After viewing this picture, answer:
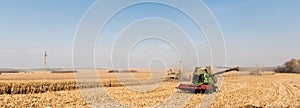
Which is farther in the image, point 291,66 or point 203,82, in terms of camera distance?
point 291,66

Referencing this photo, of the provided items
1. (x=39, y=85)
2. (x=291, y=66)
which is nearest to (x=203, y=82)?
(x=39, y=85)

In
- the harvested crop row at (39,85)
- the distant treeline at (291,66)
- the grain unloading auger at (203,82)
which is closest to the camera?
the grain unloading auger at (203,82)

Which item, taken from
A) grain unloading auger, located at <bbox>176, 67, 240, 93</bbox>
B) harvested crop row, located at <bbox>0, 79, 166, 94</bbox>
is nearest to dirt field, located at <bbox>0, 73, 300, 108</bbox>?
grain unloading auger, located at <bbox>176, 67, 240, 93</bbox>

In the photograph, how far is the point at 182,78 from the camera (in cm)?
3716

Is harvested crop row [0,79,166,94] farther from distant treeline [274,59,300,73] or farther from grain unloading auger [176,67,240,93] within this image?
distant treeline [274,59,300,73]

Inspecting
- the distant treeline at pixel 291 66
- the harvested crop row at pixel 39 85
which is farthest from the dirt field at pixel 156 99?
the distant treeline at pixel 291 66

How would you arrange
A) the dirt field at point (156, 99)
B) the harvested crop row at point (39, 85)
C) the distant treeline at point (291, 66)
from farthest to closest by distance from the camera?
the distant treeline at point (291, 66) < the harvested crop row at point (39, 85) < the dirt field at point (156, 99)

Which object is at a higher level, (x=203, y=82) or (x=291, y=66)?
(x=291, y=66)

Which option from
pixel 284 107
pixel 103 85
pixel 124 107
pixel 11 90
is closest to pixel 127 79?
pixel 103 85

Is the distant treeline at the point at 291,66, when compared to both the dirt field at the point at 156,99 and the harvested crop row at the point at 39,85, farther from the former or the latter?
the dirt field at the point at 156,99

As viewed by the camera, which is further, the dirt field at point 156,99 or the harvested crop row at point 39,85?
the harvested crop row at point 39,85

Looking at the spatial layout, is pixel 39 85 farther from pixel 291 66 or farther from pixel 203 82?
pixel 291 66

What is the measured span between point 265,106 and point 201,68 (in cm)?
741

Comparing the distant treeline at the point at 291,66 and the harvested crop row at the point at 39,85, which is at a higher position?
the distant treeline at the point at 291,66
